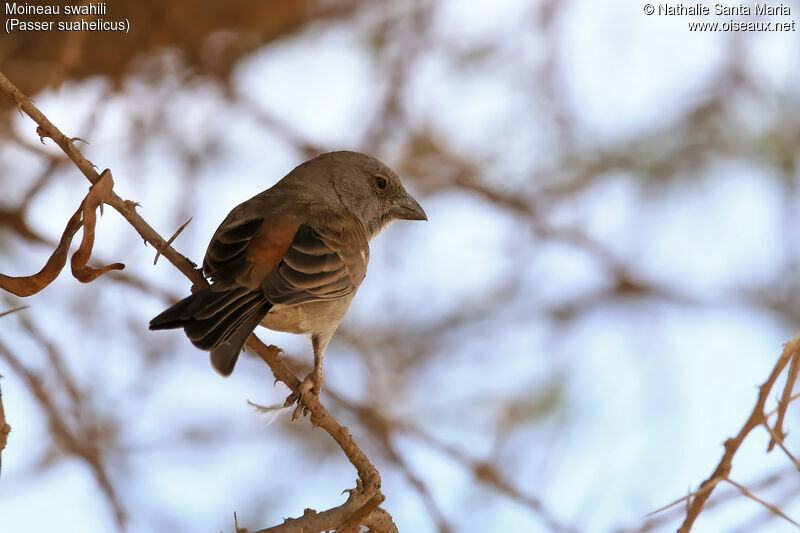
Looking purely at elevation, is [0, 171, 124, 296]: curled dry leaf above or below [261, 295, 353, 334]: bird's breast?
below

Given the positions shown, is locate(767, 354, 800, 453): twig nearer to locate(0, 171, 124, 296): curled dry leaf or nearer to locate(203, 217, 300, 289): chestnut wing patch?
locate(0, 171, 124, 296): curled dry leaf

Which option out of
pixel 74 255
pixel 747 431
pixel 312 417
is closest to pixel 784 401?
pixel 747 431

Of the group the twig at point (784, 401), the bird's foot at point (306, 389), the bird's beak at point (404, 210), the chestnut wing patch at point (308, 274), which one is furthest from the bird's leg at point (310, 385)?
the twig at point (784, 401)

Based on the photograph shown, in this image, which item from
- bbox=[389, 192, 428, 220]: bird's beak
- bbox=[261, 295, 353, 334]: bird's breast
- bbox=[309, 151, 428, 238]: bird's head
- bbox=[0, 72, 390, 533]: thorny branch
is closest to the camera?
bbox=[0, 72, 390, 533]: thorny branch

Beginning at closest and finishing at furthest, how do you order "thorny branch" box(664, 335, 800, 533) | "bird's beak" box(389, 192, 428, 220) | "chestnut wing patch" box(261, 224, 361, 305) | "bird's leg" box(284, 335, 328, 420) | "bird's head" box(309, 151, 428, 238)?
"thorny branch" box(664, 335, 800, 533) → "bird's leg" box(284, 335, 328, 420) → "chestnut wing patch" box(261, 224, 361, 305) → "bird's head" box(309, 151, 428, 238) → "bird's beak" box(389, 192, 428, 220)

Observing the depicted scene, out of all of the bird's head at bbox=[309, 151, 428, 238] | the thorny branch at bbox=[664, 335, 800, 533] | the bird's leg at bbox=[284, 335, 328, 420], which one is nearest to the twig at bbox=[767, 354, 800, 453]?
the thorny branch at bbox=[664, 335, 800, 533]

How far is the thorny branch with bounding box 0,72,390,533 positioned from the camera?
2.23 meters

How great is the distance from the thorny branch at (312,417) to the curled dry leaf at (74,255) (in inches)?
1.2

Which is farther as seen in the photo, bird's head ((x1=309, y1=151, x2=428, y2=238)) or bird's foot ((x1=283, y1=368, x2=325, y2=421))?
bird's head ((x1=309, y1=151, x2=428, y2=238))

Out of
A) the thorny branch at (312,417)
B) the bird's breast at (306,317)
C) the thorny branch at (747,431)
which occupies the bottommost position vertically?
the thorny branch at (747,431)

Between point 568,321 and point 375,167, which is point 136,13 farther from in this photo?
point 568,321

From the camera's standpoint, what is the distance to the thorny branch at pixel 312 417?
2235 mm

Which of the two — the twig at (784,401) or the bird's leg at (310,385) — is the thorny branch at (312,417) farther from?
the twig at (784,401)

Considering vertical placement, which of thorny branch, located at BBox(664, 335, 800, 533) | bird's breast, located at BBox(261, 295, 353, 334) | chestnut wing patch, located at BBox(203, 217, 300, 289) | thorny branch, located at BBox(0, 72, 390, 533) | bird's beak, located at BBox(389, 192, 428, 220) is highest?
bird's beak, located at BBox(389, 192, 428, 220)
